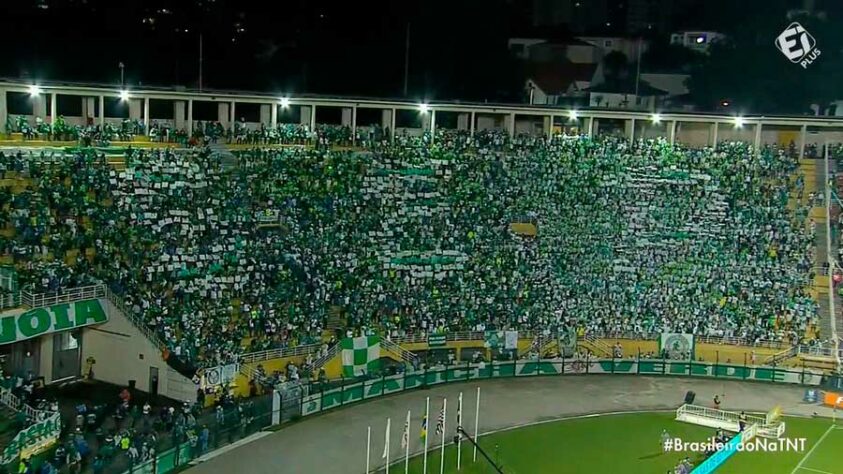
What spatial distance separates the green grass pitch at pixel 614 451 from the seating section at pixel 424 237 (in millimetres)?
7861

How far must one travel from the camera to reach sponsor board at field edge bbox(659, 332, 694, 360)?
1572 inches

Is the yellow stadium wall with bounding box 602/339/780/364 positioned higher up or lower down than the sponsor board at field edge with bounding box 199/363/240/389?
lower down

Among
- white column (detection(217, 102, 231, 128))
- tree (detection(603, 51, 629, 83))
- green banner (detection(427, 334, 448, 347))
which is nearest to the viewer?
green banner (detection(427, 334, 448, 347))

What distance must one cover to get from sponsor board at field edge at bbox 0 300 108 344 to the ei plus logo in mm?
46761

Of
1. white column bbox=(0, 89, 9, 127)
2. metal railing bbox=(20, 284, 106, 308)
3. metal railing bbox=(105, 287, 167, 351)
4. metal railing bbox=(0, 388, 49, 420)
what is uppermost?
white column bbox=(0, 89, 9, 127)

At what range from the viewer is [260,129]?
4591 centimetres

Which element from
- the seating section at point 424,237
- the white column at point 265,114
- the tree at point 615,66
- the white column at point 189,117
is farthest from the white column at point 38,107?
the tree at point 615,66

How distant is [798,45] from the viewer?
5988cm

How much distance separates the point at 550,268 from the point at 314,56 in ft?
87.8

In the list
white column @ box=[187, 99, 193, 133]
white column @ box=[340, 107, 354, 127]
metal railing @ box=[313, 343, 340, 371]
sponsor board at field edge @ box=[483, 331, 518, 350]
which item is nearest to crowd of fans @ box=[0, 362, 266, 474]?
metal railing @ box=[313, 343, 340, 371]

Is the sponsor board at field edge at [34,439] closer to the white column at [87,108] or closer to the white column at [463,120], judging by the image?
the white column at [87,108]

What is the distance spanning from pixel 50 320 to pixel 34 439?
6917mm

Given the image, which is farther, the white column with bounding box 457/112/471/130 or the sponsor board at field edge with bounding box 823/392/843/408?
the white column with bounding box 457/112/471/130

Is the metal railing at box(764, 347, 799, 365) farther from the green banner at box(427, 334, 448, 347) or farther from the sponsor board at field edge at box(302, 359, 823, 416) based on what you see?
the green banner at box(427, 334, 448, 347)
